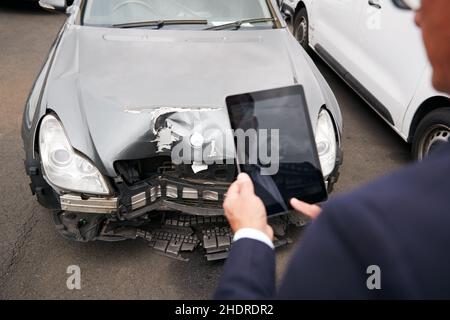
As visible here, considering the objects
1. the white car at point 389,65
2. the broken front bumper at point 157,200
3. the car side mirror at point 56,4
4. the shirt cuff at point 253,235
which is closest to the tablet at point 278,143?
the broken front bumper at point 157,200

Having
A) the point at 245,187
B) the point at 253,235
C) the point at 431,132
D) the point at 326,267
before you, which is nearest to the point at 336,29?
the point at 431,132

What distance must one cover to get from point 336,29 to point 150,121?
3106 mm

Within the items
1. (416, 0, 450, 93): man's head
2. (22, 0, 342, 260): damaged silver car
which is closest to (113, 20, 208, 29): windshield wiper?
(22, 0, 342, 260): damaged silver car

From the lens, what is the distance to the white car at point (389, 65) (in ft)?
10.6

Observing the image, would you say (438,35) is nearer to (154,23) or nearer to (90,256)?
(90,256)

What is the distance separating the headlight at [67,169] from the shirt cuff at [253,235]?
1.28m

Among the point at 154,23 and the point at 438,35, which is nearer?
the point at 438,35

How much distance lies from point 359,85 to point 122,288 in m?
2.95

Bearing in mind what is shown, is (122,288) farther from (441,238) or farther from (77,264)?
(441,238)

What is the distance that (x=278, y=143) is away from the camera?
1.94m

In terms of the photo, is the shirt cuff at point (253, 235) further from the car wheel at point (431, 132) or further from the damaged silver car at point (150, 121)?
the car wheel at point (431, 132)

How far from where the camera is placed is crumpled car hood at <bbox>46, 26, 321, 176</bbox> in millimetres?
2271

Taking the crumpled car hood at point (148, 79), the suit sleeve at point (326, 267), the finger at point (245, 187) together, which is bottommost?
the crumpled car hood at point (148, 79)
